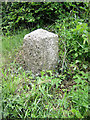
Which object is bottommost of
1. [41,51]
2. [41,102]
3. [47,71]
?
[41,102]

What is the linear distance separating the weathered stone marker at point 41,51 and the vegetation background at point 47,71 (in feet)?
0.45

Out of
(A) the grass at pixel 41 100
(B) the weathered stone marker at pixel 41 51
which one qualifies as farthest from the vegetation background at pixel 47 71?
(B) the weathered stone marker at pixel 41 51

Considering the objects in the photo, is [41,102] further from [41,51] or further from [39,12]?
[39,12]

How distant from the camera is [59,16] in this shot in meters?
3.50

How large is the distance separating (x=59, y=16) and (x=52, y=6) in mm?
324

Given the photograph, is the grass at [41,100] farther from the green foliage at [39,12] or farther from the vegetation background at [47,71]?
the green foliage at [39,12]

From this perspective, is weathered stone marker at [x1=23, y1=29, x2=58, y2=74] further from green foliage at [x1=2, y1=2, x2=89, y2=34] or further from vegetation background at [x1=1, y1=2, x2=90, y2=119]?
green foliage at [x1=2, y1=2, x2=89, y2=34]

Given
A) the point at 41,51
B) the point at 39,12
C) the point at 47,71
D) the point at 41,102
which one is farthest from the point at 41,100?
the point at 39,12

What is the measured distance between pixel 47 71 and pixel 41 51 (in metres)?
0.40

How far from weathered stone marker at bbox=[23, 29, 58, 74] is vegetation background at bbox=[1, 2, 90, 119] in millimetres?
138

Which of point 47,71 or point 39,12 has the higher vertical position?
point 39,12

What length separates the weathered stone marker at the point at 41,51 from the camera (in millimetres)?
2580

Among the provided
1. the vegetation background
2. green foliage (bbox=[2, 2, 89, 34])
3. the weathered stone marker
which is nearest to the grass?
the vegetation background

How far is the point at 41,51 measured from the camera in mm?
2576
